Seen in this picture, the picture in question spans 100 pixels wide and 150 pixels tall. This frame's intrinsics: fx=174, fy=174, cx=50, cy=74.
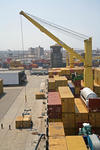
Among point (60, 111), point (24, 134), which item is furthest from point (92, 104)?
point (24, 134)

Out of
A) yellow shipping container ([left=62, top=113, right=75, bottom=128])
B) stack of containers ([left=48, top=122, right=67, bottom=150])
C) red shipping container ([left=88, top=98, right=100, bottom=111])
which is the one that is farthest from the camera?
red shipping container ([left=88, top=98, right=100, bottom=111])

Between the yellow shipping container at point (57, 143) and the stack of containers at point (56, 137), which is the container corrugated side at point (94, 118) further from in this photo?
the yellow shipping container at point (57, 143)

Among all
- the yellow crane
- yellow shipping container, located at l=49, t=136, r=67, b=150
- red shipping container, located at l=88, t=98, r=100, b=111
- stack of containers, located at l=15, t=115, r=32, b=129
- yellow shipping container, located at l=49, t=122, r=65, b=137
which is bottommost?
stack of containers, located at l=15, t=115, r=32, b=129

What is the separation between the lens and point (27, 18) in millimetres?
41656

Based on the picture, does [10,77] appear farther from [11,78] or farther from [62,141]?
[62,141]

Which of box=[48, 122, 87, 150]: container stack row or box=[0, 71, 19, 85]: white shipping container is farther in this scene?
box=[0, 71, 19, 85]: white shipping container

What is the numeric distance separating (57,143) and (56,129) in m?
3.64

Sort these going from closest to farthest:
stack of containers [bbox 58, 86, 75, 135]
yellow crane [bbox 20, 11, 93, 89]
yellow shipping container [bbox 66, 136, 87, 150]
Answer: yellow shipping container [bbox 66, 136, 87, 150] < stack of containers [bbox 58, 86, 75, 135] < yellow crane [bbox 20, 11, 93, 89]

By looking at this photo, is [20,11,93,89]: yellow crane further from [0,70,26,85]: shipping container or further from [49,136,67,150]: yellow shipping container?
[0,70,26,85]: shipping container

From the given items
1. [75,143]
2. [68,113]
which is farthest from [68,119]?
[75,143]

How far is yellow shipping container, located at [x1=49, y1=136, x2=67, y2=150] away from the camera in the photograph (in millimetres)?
16859

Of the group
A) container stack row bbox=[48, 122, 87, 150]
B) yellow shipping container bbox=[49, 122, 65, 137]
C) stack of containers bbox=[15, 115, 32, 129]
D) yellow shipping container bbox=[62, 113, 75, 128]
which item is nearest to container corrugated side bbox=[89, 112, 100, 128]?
yellow shipping container bbox=[62, 113, 75, 128]

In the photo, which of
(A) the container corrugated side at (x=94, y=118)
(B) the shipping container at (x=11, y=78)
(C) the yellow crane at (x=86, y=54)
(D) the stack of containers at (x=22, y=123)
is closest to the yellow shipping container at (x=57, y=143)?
(A) the container corrugated side at (x=94, y=118)

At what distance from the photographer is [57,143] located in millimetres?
17844
